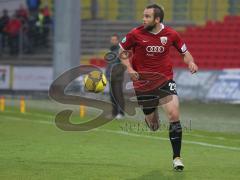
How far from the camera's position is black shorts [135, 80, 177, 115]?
10344mm

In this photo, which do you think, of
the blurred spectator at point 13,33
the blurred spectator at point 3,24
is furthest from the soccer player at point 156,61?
the blurred spectator at point 3,24

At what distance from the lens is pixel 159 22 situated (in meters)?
10.3

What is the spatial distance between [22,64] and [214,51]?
319 inches

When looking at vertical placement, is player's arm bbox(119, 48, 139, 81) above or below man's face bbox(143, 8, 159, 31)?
below


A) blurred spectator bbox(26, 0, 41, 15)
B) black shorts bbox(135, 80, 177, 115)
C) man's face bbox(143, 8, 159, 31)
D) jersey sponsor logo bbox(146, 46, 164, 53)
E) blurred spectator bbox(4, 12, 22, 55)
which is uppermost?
man's face bbox(143, 8, 159, 31)

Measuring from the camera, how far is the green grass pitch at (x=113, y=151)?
9768 mm

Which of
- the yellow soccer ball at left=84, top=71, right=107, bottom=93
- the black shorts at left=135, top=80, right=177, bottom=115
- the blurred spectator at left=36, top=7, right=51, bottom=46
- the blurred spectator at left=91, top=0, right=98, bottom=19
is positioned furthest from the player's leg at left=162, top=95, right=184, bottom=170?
the blurred spectator at left=91, top=0, right=98, bottom=19

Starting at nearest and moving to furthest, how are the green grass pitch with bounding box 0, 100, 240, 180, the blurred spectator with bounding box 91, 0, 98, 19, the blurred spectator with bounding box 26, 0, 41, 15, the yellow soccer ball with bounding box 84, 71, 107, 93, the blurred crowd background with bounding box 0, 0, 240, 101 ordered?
1. the green grass pitch with bounding box 0, 100, 240, 180
2. the yellow soccer ball with bounding box 84, 71, 107, 93
3. the blurred crowd background with bounding box 0, 0, 240, 101
4. the blurred spectator with bounding box 91, 0, 98, 19
5. the blurred spectator with bounding box 26, 0, 41, 15

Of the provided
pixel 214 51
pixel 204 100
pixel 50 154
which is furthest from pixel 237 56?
pixel 50 154

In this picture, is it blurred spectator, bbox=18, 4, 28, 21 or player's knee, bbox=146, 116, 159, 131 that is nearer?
player's knee, bbox=146, 116, 159, 131

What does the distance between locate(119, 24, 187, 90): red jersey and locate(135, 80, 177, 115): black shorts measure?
A: 0.13 metres

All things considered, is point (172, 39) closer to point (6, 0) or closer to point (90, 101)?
point (90, 101)

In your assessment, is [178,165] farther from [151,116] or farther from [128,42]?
[128,42]

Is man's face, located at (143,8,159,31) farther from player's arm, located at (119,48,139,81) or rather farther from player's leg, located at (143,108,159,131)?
player's leg, located at (143,108,159,131)
